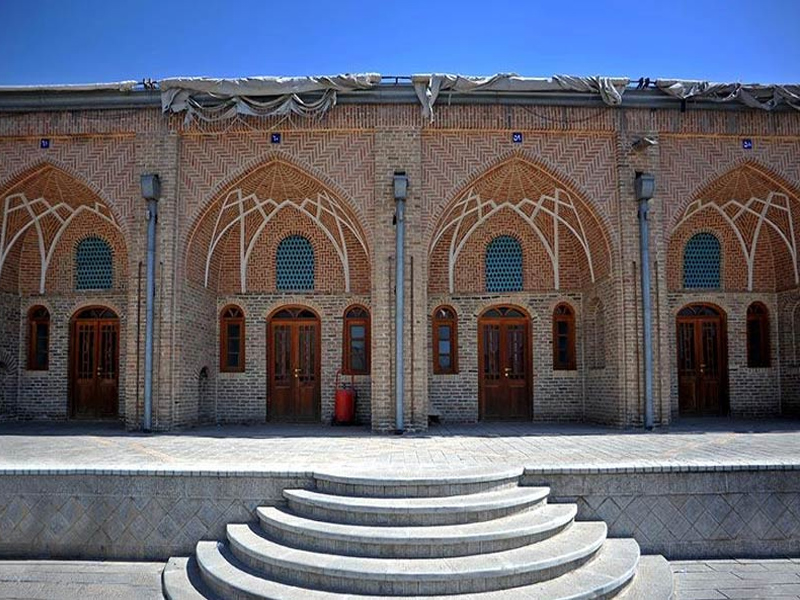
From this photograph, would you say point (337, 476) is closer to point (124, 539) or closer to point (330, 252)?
point (124, 539)

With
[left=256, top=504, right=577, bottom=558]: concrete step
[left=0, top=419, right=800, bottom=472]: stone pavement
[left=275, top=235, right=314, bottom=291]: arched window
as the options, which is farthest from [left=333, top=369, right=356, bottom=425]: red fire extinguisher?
[left=256, top=504, right=577, bottom=558]: concrete step

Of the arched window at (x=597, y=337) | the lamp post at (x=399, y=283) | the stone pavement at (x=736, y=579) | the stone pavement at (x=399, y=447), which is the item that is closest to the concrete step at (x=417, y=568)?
the stone pavement at (x=736, y=579)

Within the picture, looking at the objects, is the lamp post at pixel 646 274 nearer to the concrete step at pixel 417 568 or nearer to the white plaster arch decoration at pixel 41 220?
the concrete step at pixel 417 568

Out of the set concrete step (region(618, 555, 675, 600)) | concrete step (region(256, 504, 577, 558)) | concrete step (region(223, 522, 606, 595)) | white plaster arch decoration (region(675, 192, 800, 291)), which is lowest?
concrete step (region(618, 555, 675, 600))

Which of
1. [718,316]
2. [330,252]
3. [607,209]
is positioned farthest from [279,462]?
[718,316]

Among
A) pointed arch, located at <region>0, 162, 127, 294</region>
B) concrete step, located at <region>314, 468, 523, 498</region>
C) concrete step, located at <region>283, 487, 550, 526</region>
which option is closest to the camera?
concrete step, located at <region>283, 487, 550, 526</region>

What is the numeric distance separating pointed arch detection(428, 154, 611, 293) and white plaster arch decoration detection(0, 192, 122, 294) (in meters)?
6.57

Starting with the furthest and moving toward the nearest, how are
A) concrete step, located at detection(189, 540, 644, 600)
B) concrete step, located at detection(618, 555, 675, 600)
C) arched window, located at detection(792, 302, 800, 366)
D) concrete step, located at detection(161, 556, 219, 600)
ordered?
arched window, located at detection(792, 302, 800, 366) < concrete step, located at detection(161, 556, 219, 600) < concrete step, located at detection(618, 555, 675, 600) < concrete step, located at detection(189, 540, 644, 600)

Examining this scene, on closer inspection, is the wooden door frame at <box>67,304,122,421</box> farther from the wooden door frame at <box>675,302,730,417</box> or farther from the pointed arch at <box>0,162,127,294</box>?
the wooden door frame at <box>675,302,730,417</box>

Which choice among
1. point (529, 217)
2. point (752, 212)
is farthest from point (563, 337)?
point (752, 212)

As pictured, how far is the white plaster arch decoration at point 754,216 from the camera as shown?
12.7m

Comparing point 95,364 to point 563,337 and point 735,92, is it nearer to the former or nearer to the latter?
point 563,337

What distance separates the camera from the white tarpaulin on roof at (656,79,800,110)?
37.6 ft

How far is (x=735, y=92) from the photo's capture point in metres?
11.5
